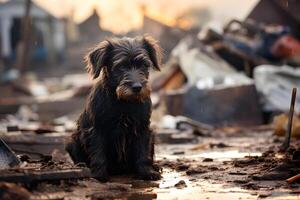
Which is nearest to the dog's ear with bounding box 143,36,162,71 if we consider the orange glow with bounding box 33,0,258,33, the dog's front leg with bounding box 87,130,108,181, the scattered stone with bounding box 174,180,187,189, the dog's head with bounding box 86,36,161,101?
the dog's head with bounding box 86,36,161,101

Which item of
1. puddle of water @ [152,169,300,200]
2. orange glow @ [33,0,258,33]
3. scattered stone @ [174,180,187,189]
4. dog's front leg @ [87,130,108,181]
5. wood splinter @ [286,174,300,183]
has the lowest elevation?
puddle of water @ [152,169,300,200]

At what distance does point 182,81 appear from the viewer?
Answer: 71.8 ft

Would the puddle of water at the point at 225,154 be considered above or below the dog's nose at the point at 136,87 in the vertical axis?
below

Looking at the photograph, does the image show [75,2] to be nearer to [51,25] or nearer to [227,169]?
[51,25]

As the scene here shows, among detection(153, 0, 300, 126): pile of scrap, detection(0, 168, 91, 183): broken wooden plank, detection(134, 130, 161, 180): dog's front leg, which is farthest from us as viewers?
detection(153, 0, 300, 126): pile of scrap

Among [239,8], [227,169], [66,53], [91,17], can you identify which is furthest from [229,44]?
[239,8]

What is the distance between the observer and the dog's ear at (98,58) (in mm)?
7730

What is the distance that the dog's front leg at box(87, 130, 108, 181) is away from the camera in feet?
24.0

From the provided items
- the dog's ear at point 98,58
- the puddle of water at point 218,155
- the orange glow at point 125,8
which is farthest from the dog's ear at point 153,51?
the orange glow at point 125,8

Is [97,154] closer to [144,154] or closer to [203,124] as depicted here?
[144,154]

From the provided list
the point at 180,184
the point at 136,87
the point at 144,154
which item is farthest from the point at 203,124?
the point at 180,184

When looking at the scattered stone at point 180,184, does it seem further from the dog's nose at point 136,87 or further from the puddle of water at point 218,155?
the puddle of water at point 218,155

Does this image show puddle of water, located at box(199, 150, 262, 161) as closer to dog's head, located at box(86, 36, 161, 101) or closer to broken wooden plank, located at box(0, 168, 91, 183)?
dog's head, located at box(86, 36, 161, 101)

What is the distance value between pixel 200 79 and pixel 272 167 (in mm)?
12520
